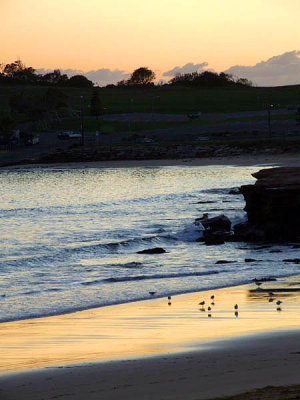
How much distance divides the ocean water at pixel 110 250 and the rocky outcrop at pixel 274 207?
124 centimetres

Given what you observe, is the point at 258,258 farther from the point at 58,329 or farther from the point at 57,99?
the point at 57,99

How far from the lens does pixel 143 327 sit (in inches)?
500

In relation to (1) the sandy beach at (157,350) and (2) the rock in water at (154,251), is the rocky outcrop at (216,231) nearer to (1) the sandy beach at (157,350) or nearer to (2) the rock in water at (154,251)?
(2) the rock in water at (154,251)

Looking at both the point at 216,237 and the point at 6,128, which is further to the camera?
the point at 6,128

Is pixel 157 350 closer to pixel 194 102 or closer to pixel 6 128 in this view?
pixel 6 128

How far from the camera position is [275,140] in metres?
105

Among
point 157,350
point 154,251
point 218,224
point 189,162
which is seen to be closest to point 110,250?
point 154,251

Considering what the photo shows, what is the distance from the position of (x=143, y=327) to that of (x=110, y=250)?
13.3m

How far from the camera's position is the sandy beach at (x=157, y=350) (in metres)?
8.41

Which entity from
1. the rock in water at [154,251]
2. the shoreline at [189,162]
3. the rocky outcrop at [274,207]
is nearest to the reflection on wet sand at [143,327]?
the rock in water at [154,251]

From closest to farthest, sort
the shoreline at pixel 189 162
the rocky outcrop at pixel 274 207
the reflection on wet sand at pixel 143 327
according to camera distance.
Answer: the reflection on wet sand at pixel 143 327
the rocky outcrop at pixel 274 207
the shoreline at pixel 189 162

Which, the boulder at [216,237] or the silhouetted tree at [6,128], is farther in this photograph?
the silhouetted tree at [6,128]

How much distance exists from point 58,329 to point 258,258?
432 inches

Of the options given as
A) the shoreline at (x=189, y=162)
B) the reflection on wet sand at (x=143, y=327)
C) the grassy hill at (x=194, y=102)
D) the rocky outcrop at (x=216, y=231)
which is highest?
the grassy hill at (x=194, y=102)
